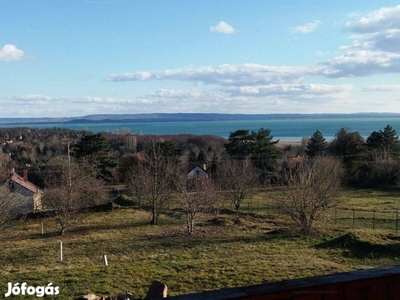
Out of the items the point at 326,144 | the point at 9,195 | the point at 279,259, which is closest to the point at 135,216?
the point at 9,195

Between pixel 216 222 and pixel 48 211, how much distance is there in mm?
11322

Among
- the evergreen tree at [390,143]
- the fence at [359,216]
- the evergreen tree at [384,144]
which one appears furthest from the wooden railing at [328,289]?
the evergreen tree at [390,143]

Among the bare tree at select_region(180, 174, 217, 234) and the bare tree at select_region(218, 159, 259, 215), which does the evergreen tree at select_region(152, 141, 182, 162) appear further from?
the bare tree at select_region(180, 174, 217, 234)

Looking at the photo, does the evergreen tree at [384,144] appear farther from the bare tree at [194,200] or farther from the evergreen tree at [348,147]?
the bare tree at [194,200]

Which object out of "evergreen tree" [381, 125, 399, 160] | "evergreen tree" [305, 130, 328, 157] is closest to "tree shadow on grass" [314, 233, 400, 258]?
"evergreen tree" [381, 125, 399, 160]

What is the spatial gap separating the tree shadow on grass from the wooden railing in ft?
42.5

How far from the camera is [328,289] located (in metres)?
1.88

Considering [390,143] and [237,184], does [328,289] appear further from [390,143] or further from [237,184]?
[390,143]

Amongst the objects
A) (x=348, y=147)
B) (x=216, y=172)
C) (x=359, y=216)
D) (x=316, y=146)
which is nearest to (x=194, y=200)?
(x=359, y=216)

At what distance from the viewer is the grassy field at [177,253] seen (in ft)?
33.4

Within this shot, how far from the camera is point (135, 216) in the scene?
2698 centimetres

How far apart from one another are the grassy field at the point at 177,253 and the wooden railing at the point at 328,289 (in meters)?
7.39

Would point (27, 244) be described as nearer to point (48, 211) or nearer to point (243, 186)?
point (48, 211)

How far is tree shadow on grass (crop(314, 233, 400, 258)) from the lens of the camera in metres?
14.0
